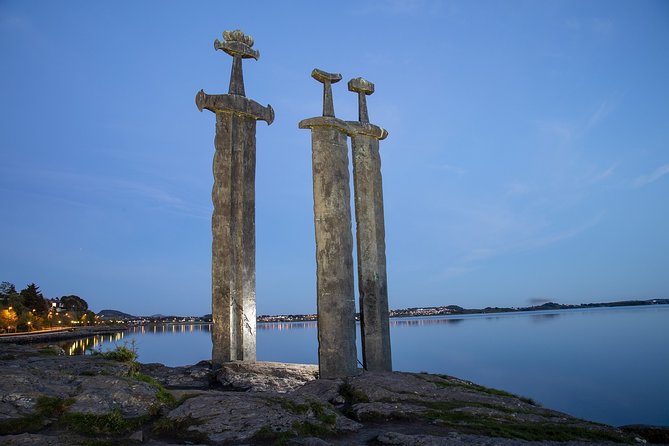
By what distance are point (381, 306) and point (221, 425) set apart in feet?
29.0

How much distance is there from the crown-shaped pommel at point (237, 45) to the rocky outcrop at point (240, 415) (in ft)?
36.6

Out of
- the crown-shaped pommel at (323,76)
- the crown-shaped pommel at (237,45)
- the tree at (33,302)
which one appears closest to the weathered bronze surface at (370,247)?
the crown-shaped pommel at (323,76)

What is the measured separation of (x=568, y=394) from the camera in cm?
2950

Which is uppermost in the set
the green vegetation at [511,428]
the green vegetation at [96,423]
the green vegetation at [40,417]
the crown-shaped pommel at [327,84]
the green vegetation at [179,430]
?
the crown-shaped pommel at [327,84]

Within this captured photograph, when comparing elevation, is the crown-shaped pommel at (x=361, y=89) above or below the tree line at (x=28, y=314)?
above

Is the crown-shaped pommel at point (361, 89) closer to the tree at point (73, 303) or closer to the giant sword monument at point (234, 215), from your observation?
the giant sword monument at point (234, 215)

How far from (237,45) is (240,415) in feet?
44.6

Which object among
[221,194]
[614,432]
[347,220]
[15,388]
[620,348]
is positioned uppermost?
[221,194]

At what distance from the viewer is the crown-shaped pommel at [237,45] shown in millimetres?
17375

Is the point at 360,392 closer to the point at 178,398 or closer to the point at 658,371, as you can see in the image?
the point at 178,398

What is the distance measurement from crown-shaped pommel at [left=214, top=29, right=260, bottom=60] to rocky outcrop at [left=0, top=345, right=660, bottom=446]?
11.2m

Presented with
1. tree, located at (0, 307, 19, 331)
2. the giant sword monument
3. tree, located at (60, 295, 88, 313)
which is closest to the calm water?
the giant sword monument

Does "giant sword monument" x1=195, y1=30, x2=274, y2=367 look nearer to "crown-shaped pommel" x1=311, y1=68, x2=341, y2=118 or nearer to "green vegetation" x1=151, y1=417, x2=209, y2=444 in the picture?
"crown-shaped pommel" x1=311, y1=68, x2=341, y2=118

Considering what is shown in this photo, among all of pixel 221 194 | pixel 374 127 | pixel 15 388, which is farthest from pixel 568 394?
pixel 15 388
